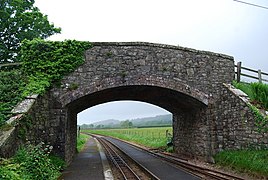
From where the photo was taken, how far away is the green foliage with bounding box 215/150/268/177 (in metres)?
10.3

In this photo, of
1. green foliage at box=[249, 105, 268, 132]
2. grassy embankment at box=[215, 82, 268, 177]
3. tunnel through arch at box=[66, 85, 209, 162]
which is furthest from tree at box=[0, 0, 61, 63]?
green foliage at box=[249, 105, 268, 132]

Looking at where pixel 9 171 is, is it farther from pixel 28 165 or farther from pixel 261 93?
pixel 261 93

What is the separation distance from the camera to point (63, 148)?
43.8 feet

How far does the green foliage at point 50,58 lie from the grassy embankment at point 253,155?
293 inches

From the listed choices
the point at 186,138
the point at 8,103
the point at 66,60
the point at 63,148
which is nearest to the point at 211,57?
the point at 186,138

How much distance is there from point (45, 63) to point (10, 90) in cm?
194

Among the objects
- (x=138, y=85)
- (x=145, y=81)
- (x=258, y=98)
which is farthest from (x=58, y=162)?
(x=258, y=98)

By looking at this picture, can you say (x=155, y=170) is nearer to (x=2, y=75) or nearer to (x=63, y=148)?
(x=63, y=148)

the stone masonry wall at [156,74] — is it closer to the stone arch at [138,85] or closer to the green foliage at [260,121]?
the stone arch at [138,85]

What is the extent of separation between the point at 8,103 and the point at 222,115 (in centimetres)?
925

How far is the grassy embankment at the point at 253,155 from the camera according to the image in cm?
1055

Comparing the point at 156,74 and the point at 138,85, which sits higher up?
the point at 156,74

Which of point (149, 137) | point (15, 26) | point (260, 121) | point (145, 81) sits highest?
point (15, 26)

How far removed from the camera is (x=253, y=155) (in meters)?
11.4
